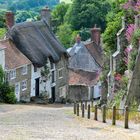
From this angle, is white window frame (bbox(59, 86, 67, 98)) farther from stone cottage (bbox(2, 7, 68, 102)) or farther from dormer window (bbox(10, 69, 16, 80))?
dormer window (bbox(10, 69, 16, 80))

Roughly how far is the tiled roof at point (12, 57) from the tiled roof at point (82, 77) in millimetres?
14577

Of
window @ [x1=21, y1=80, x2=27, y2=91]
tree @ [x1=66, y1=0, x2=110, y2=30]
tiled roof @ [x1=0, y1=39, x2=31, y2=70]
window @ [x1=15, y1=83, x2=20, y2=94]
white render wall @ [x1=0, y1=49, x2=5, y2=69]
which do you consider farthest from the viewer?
tree @ [x1=66, y1=0, x2=110, y2=30]

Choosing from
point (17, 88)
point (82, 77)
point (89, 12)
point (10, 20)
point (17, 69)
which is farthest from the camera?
point (89, 12)

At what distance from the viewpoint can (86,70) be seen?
6794 cm

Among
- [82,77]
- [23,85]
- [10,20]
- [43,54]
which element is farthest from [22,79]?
[82,77]

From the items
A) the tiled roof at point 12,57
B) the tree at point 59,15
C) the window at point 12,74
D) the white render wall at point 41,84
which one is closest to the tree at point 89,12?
A: the tree at point 59,15

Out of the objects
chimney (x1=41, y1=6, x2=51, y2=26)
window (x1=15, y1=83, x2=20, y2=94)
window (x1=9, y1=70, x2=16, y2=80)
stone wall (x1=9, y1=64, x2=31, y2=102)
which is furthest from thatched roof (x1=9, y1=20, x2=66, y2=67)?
window (x1=9, y1=70, x2=16, y2=80)

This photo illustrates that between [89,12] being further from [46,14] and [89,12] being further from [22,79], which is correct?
[22,79]

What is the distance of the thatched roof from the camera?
52344 millimetres

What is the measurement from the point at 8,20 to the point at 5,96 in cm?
1426

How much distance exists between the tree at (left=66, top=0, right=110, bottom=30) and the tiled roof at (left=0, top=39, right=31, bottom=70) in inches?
2035

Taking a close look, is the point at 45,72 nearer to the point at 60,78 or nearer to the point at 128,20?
the point at 60,78

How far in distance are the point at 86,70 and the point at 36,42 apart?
14180 millimetres

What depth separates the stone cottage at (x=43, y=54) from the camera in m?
52.6
